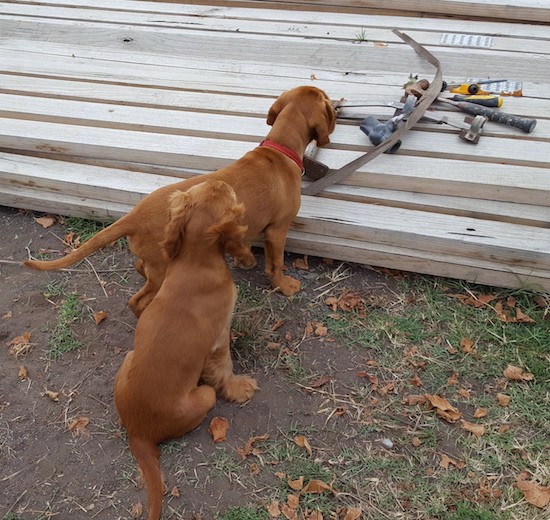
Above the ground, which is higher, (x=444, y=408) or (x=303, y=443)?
Answer: (x=444, y=408)

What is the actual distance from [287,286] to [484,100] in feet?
6.30

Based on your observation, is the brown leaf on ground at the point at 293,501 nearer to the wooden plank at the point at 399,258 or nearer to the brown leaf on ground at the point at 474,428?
the brown leaf on ground at the point at 474,428

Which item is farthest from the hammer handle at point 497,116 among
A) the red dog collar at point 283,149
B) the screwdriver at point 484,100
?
the red dog collar at point 283,149

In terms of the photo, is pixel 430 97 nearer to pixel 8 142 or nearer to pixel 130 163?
pixel 130 163

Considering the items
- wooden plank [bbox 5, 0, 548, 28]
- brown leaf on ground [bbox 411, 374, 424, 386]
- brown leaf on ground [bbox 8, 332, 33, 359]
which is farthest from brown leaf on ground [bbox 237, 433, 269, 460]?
wooden plank [bbox 5, 0, 548, 28]

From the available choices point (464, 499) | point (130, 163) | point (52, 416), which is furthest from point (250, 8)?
point (464, 499)

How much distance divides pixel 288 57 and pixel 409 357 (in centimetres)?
282

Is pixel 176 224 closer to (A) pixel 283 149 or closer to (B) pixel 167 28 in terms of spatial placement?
(A) pixel 283 149

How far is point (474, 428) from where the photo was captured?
9.75 ft

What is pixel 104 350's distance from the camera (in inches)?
137

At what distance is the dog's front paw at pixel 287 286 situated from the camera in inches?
147

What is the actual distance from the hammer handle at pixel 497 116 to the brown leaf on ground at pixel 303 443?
8.11 ft

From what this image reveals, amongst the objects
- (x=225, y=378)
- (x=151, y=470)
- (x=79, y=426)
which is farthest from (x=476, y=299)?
(x=79, y=426)

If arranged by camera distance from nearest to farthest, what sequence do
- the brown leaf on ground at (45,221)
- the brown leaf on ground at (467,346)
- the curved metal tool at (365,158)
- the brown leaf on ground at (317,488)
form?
the brown leaf on ground at (317,488)
the brown leaf on ground at (467,346)
the curved metal tool at (365,158)
the brown leaf on ground at (45,221)
